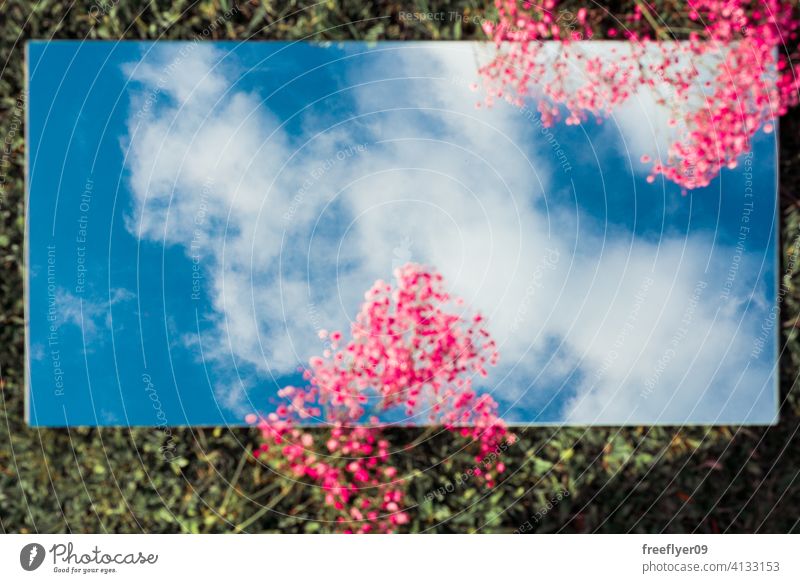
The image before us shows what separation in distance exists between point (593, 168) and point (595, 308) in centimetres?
42

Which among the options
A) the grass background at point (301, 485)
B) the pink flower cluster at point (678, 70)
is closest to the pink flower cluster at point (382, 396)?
the grass background at point (301, 485)

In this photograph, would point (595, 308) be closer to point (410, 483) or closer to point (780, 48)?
point (410, 483)

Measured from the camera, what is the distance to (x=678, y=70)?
1780 millimetres

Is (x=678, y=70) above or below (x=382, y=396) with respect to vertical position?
above

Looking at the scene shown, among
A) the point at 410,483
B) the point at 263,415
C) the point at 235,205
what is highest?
the point at 235,205

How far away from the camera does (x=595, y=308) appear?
1787 millimetres
